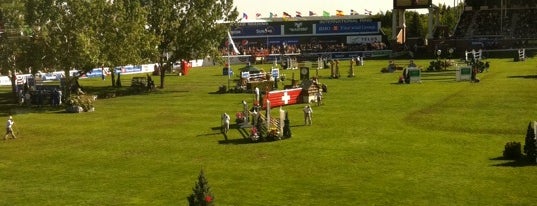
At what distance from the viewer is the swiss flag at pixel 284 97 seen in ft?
137

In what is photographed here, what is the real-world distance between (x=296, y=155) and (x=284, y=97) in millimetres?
16021

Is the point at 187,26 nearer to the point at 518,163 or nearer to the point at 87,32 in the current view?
the point at 87,32

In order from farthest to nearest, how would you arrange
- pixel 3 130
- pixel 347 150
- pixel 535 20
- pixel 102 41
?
pixel 535 20 < pixel 102 41 < pixel 3 130 < pixel 347 150

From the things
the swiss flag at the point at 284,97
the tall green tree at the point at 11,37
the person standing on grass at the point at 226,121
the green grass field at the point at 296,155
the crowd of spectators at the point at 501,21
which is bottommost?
the green grass field at the point at 296,155

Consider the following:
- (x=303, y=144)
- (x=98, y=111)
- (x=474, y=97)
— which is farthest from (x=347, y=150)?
(x=98, y=111)

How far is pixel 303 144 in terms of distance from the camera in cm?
2928

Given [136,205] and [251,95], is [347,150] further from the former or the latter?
[251,95]

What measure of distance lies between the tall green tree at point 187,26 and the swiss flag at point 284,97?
20.0 metres

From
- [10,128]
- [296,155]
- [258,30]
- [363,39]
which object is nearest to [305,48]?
[363,39]

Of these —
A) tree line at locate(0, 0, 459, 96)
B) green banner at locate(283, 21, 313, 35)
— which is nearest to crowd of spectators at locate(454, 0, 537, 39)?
green banner at locate(283, 21, 313, 35)

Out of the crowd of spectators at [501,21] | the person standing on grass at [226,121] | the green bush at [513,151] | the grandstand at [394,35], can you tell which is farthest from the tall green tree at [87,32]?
the crowd of spectators at [501,21]

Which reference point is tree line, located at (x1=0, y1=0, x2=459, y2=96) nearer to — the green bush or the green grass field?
the green grass field

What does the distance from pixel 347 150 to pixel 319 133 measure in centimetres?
449

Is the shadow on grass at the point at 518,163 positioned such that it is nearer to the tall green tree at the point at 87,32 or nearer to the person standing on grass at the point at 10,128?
the person standing on grass at the point at 10,128
